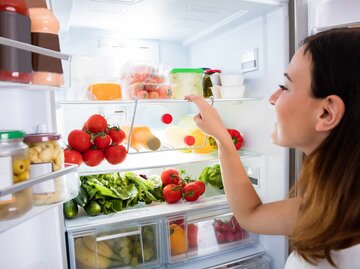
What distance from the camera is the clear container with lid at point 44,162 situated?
0.58m

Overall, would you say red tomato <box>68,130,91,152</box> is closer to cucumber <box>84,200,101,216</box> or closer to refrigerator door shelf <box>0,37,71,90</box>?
cucumber <box>84,200,101,216</box>

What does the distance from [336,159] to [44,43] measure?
2.28 feet

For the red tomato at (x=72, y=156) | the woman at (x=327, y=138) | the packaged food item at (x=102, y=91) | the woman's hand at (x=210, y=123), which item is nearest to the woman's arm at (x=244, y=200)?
the woman's hand at (x=210, y=123)

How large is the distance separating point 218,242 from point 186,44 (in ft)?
3.88

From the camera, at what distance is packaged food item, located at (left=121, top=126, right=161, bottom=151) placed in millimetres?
1249

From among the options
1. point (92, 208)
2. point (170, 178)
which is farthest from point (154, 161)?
point (92, 208)

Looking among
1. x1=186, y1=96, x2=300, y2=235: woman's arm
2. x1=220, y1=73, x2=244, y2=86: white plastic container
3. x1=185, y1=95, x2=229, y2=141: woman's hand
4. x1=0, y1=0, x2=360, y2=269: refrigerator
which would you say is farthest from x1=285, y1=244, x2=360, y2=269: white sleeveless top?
x1=220, y1=73, x2=244, y2=86: white plastic container

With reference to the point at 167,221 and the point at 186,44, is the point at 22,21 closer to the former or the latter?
the point at 167,221

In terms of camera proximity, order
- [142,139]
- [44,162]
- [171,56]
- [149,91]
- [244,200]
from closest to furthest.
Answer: [44,162] → [244,200] → [149,91] → [142,139] → [171,56]

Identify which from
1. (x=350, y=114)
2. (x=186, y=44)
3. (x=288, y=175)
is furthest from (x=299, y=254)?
(x=186, y=44)

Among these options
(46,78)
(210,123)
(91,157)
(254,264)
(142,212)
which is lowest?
(254,264)

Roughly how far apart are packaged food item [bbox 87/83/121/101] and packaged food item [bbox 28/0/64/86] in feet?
1.57

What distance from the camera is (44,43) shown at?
578 millimetres

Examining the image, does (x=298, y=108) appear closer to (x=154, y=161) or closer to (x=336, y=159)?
(x=336, y=159)
